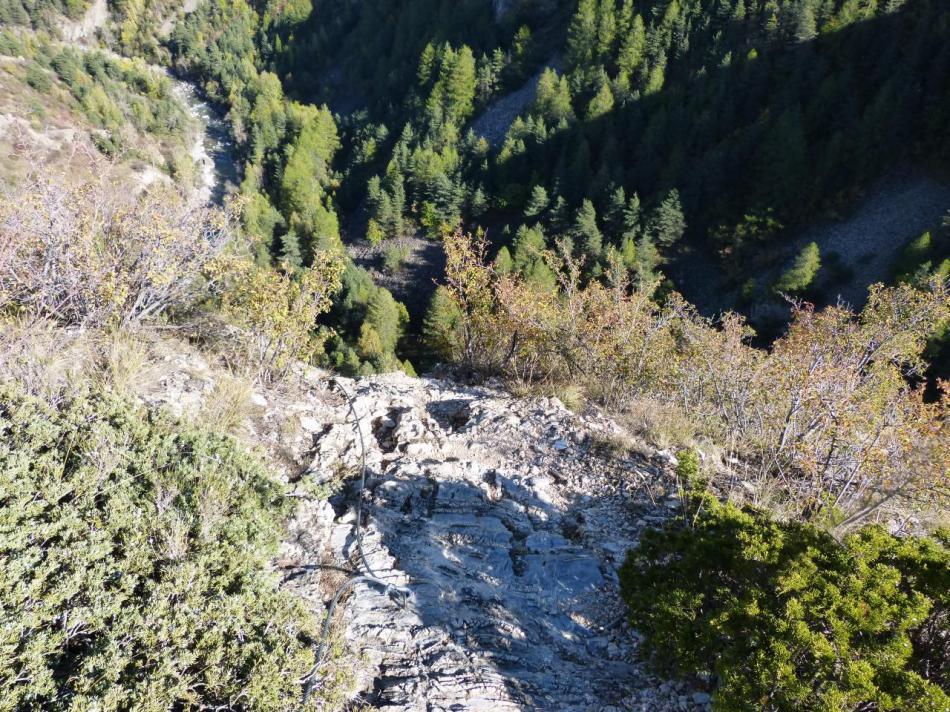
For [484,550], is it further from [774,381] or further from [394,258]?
[394,258]

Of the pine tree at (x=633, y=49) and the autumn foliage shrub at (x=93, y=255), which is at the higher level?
the pine tree at (x=633, y=49)

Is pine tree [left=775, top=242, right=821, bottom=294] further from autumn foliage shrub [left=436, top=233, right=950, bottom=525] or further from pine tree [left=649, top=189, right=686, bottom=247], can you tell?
autumn foliage shrub [left=436, top=233, right=950, bottom=525]

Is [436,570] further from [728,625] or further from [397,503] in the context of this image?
[728,625]

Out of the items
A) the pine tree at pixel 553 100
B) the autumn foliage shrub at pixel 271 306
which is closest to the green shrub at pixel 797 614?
the autumn foliage shrub at pixel 271 306

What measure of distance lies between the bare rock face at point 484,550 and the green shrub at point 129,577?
2.45 ft

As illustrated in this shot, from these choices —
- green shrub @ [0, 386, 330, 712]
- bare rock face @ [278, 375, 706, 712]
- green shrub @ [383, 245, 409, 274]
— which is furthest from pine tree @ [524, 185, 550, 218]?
green shrub @ [0, 386, 330, 712]

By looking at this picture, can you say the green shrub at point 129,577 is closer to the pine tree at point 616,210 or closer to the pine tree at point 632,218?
the pine tree at point 632,218

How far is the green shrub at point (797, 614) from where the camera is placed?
3.52 meters

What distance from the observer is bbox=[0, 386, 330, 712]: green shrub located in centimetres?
316

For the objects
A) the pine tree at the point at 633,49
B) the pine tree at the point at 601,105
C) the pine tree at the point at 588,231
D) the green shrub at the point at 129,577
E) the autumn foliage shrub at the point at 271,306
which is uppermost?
the pine tree at the point at 633,49

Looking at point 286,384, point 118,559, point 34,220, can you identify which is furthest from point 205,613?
point 34,220

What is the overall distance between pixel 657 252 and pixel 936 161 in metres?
21.5

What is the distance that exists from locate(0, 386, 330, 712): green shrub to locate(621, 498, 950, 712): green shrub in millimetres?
2988

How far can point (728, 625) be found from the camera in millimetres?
3967
